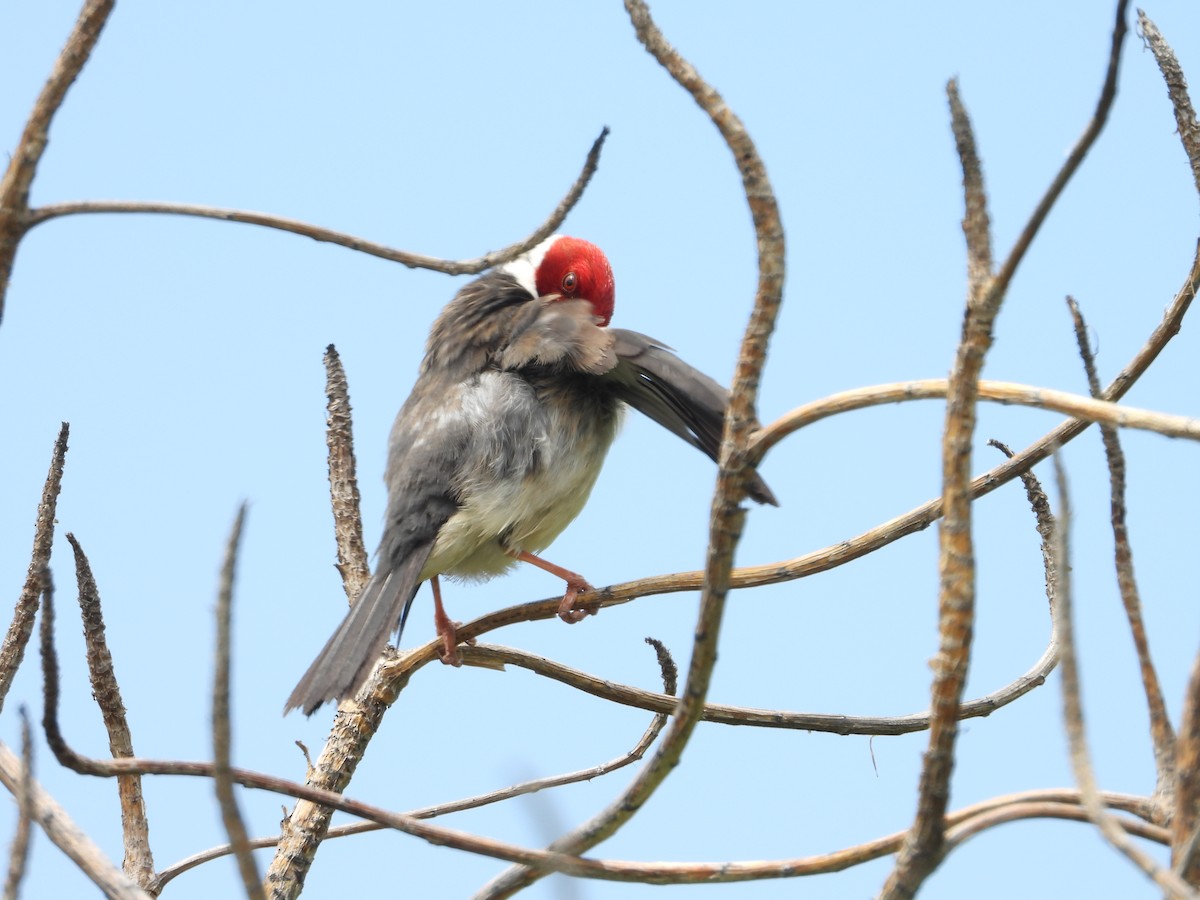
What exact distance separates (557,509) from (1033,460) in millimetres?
1707

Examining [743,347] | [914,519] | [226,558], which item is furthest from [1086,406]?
[914,519]

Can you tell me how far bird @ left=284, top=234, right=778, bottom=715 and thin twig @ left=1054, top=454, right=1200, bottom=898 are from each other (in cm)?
214

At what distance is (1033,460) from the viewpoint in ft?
10.2

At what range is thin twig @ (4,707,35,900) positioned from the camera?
1604 mm

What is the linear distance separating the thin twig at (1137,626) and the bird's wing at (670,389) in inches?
51.3

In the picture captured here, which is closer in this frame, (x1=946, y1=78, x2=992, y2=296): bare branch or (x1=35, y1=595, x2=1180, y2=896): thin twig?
(x1=946, y1=78, x2=992, y2=296): bare branch

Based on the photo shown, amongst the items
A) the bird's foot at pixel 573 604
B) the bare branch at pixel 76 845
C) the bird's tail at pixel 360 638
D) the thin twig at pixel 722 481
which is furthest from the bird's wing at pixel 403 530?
the thin twig at pixel 722 481

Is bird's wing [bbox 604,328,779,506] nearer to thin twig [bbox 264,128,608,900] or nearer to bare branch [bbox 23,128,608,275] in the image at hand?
thin twig [bbox 264,128,608,900]

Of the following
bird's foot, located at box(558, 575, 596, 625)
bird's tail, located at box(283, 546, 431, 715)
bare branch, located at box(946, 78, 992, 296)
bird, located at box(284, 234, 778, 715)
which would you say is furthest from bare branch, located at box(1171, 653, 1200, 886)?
bird's tail, located at box(283, 546, 431, 715)

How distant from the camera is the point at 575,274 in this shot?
487 cm

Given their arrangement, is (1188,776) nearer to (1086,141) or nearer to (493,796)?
(1086,141)

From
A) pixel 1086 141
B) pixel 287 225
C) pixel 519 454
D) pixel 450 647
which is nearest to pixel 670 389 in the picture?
pixel 519 454

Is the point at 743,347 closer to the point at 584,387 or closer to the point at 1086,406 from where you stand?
the point at 1086,406

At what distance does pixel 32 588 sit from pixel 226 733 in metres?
1.65
